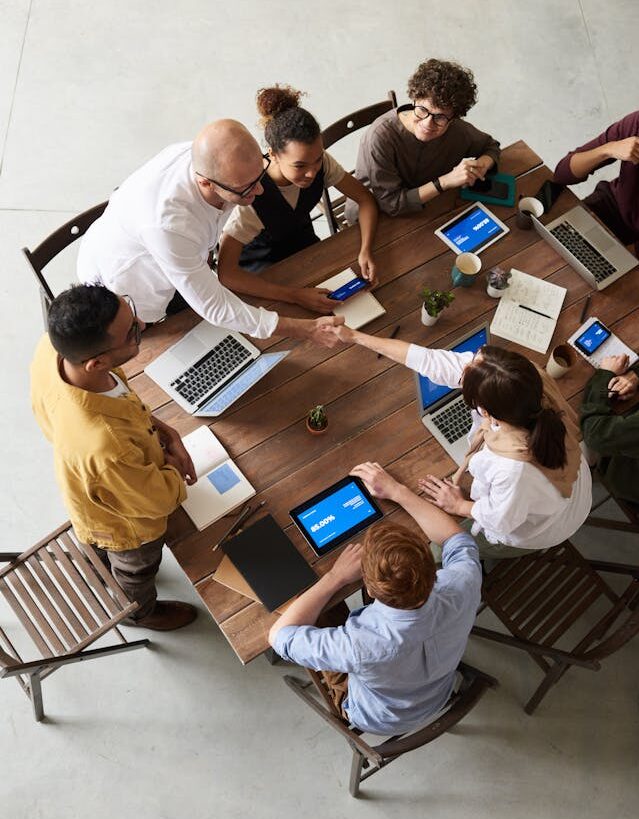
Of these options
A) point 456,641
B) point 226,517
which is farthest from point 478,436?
point 226,517

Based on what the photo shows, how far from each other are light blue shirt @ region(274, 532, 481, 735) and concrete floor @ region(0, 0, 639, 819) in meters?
0.93

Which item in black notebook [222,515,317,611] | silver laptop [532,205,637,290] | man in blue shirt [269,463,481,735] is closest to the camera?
man in blue shirt [269,463,481,735]

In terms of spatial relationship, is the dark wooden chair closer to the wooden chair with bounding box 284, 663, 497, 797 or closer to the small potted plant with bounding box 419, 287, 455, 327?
the small potted plant with bounding box 419, 287, 455, 327

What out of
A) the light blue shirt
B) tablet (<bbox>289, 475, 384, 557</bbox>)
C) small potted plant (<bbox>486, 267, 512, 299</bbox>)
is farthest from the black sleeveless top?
the light blue shirt

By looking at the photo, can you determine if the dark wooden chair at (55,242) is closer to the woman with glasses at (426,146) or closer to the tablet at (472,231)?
the woman with glasses at (426,146)

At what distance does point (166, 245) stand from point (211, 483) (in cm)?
82

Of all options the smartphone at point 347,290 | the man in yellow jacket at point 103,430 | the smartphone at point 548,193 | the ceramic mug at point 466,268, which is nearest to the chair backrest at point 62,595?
the man in yellow jacket at point 103,430

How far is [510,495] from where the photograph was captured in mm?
2043

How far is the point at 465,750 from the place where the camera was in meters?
2.85

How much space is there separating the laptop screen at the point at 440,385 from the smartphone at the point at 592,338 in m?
0.42

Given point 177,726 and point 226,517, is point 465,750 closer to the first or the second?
point 177,726

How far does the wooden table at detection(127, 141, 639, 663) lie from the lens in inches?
89.3

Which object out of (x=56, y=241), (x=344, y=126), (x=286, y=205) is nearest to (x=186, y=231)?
(x=286, y=205)

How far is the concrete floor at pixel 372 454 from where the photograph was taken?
2775 millimetres
